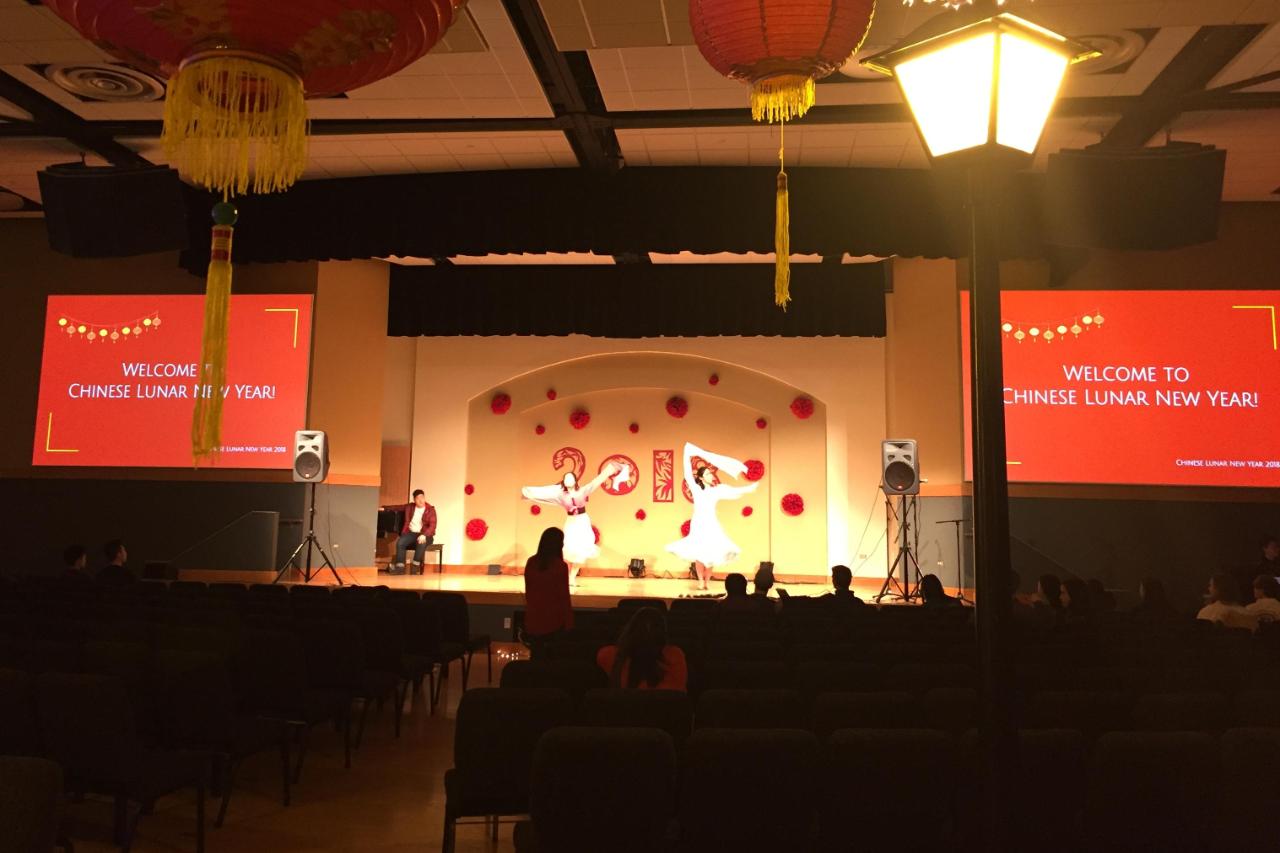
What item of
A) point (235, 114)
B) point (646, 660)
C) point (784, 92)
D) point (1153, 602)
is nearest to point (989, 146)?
point (784, 92)

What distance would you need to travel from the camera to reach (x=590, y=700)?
2967mm

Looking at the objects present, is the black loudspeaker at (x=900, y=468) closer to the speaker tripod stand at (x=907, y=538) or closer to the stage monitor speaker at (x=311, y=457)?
the speaker tripod stand at (x=907, y=538)

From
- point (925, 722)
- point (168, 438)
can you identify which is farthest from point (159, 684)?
point (168, 438)

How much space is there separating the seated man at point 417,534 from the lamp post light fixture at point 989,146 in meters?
11.4

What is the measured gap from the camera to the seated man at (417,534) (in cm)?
1279

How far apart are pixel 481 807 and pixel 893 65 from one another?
249 centimetres

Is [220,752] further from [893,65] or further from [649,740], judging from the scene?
[893,65]

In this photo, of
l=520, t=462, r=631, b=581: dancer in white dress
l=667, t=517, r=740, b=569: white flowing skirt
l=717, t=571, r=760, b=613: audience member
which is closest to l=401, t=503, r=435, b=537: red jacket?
l=520, t=462, r=631, b=581: dancer in white dress

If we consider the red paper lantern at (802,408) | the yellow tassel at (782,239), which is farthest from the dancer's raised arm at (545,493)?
the yellow tassel at (782,239)

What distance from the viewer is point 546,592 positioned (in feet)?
18.6

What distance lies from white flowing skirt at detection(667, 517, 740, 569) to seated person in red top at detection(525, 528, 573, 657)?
6.17 m

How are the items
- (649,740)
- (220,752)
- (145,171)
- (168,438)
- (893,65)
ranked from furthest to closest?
1. (168,438)
2. (145,171)
3. (220,752)
4. (649,740)
5. (893,65)

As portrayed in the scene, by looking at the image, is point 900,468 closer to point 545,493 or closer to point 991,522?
point 545,493

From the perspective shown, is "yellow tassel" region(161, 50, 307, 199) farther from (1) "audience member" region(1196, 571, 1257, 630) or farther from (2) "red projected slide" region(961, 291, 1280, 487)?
(2) "red projected slide" region(961, 291, 1280, 487)
